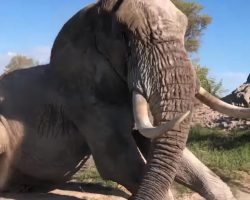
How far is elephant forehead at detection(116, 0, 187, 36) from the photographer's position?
4680 mm

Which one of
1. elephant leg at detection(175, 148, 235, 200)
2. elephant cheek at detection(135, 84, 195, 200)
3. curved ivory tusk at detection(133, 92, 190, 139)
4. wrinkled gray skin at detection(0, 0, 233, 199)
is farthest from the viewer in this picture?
elephant leg at detection(175, 148, 235, 200)

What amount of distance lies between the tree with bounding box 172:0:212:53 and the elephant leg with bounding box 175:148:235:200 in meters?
25.1

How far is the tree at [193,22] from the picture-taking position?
30453mm

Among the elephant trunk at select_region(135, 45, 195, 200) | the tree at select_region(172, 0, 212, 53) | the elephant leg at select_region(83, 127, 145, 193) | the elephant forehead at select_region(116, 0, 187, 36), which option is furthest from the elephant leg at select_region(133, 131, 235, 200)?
the tree at select_region(172, 0, 212, 53)

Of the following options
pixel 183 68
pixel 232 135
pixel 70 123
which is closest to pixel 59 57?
pixel 70 123

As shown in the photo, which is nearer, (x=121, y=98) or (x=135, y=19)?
(x=135, y=19)

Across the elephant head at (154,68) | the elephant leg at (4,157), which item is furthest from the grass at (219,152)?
the elephant head at (154,68)

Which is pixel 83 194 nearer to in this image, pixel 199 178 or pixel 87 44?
pixel 199 178

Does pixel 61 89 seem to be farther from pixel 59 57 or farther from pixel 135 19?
pixel 135 19

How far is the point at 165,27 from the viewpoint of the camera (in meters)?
4.67

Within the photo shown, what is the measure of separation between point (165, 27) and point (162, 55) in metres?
0.26

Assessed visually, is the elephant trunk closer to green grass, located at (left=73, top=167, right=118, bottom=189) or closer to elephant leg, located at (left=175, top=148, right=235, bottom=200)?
elephant leg, located at (left=175, top=148, right=235, bottom=200)

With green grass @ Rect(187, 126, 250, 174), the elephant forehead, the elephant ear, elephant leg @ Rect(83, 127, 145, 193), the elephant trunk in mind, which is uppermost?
the elephant forehead

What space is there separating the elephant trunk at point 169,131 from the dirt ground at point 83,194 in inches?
66.2
